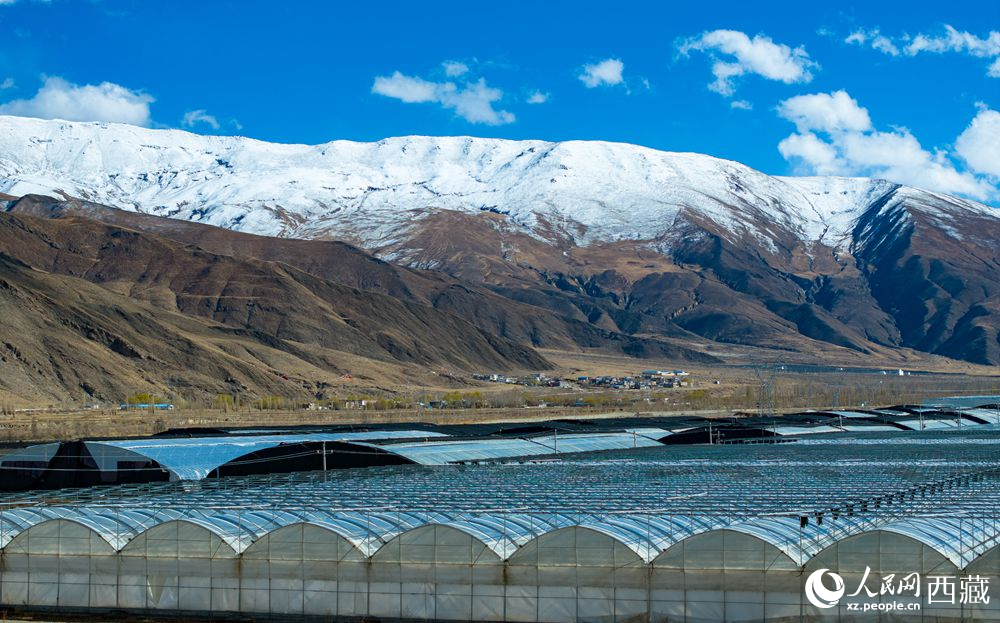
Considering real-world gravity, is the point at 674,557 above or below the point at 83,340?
below

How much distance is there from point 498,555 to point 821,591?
6963 mm

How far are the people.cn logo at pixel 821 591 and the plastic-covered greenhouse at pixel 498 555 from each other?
13 centimetres

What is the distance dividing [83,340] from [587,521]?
12672 centimetres

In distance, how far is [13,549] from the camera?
103 ft

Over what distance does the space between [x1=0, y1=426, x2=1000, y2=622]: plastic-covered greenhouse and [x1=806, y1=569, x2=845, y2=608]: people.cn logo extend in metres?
0.13

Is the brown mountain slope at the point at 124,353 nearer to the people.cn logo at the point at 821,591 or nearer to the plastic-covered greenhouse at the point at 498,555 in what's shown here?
the plastic-covered greenhouse at the point at 498,555

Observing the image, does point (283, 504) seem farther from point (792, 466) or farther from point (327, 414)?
point (327, 414)

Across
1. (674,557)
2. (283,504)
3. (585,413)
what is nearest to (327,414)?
(585,413)

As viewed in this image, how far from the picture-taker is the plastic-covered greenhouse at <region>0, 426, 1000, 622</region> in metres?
27.1

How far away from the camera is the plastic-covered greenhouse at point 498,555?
27.1m
